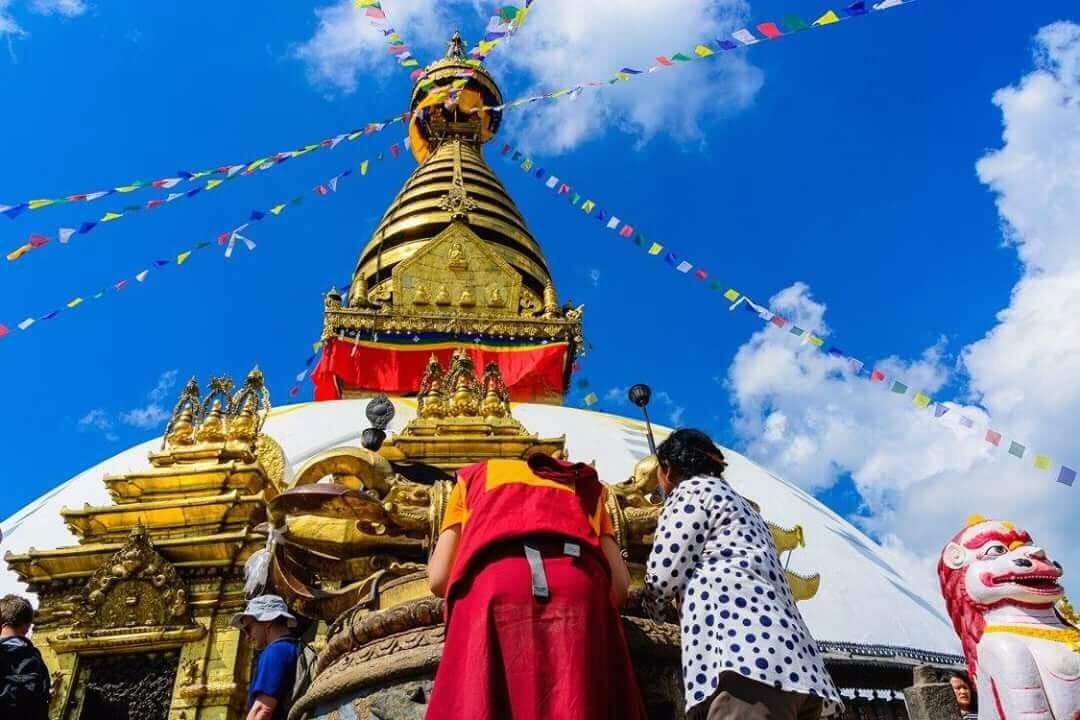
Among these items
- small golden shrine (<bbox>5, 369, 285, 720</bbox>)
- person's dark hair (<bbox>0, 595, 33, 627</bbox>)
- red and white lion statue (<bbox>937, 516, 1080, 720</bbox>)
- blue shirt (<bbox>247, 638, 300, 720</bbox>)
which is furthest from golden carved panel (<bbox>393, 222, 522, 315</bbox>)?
red and white lion statue (<bbox>937, 516, 1080, 720</bbox>)

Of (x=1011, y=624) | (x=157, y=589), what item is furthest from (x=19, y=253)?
(x=1011, y=624)

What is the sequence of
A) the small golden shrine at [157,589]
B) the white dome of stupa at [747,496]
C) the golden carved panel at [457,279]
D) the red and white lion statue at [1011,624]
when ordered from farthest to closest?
the golden carved panel at [457,279], the white dome of stupa at [747,496], the small golden shrine at [157,589], the red and white lion statue at [1011,624]

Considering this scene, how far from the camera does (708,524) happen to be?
2.24m

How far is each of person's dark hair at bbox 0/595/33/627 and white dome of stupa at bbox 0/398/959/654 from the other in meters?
4.13

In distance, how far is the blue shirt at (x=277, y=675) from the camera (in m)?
2.88

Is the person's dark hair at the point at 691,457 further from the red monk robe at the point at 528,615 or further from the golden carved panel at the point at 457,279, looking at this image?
the golden carved panel at the point at 457,279

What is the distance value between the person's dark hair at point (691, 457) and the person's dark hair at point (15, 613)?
274 cm

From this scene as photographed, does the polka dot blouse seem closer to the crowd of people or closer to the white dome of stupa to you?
the crowd of people

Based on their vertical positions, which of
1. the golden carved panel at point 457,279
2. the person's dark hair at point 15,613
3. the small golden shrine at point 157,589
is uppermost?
the golden carved panel at point 457,279

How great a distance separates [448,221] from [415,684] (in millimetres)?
14435

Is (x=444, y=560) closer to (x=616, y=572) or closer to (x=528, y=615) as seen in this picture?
(x=528, y=615)

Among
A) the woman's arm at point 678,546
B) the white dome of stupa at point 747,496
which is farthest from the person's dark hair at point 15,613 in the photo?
the white dome of stupa at point 747,496

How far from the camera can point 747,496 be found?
8234mm

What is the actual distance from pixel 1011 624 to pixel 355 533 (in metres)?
2.38
